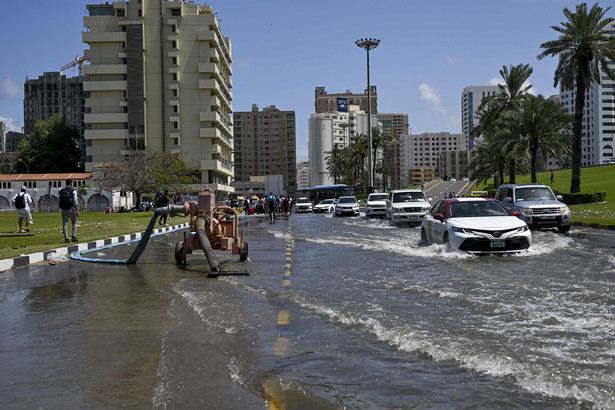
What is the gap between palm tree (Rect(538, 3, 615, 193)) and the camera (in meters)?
38.4

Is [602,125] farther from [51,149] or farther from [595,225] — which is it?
[595,225]

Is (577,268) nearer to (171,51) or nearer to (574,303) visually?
(574,303)

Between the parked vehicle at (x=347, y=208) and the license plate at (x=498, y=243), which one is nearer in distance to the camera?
the license plate at (x=498, y=243)

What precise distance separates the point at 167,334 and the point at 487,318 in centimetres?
337

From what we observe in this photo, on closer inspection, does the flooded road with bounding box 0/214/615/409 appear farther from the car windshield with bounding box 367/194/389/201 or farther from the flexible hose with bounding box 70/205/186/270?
the car windshield with bounding box 367/194/389/201

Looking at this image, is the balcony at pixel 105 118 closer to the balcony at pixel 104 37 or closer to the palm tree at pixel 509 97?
the balcony at pixel 104 37

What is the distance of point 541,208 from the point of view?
70.8 feet

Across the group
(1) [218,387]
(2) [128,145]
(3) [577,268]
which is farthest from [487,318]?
(2) [128,145]

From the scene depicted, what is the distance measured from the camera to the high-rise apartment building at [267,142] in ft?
631

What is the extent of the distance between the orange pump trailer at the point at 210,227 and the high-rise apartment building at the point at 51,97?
16449cm

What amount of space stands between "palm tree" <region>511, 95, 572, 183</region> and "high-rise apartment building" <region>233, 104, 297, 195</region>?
466ft

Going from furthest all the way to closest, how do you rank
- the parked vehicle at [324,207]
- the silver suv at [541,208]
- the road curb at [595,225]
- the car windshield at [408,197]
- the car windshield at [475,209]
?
the parked vehicle at [324,207], the car windshield at [408,197], the road curb at [595,225], the silver suv at [541,208], the car windshield at [475,209]

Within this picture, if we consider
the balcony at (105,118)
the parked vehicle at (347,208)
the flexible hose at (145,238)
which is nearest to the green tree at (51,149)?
the balcony at (105,118)

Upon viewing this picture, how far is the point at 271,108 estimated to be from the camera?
644 feet
